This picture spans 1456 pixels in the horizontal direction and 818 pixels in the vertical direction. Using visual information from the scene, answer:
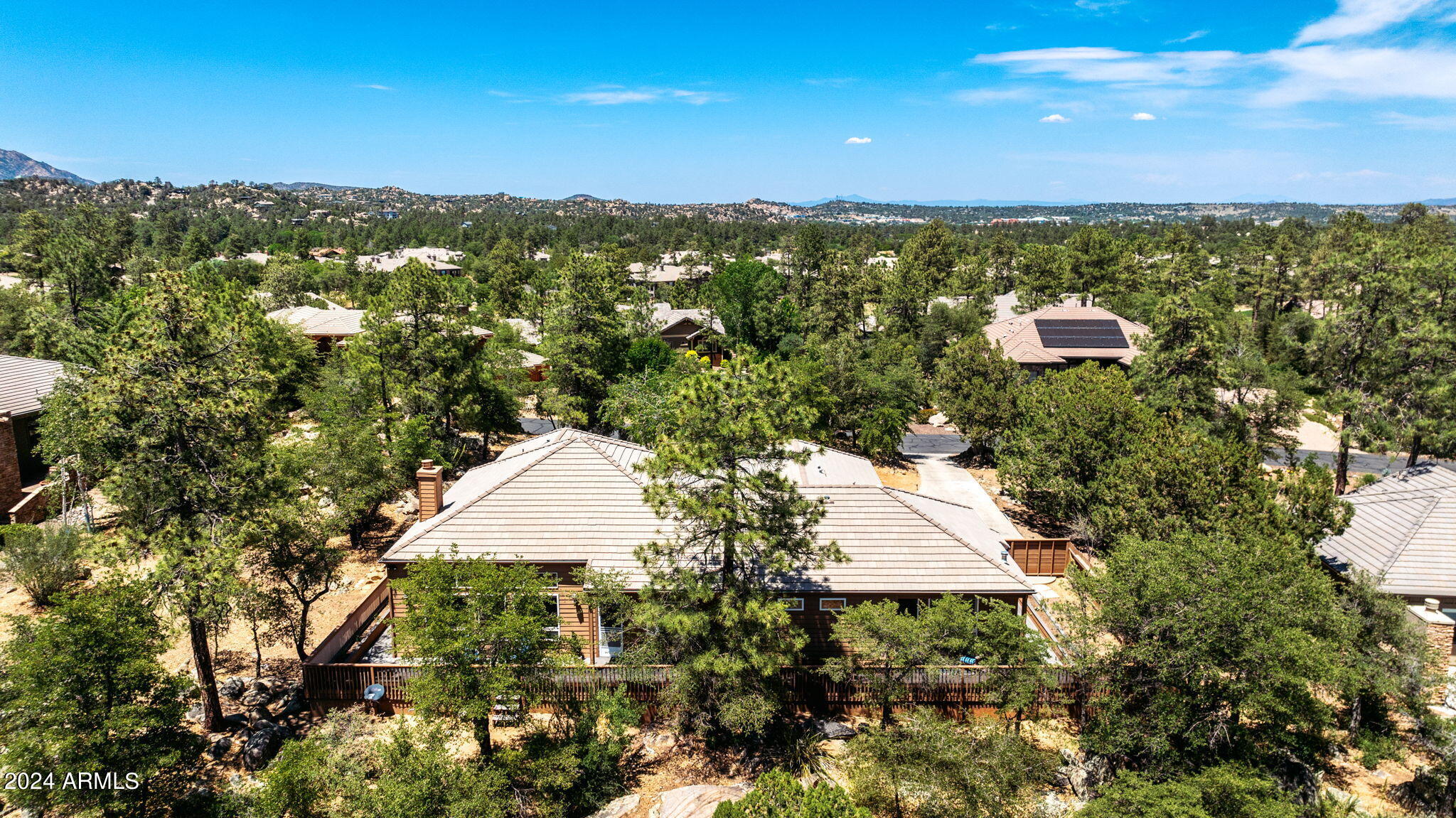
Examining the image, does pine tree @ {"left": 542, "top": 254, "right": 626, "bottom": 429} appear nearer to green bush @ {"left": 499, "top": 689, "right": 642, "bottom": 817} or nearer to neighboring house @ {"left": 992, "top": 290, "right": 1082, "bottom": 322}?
green bush @ {"left": 499, "top": 689, "right": 642, "bottom": 817}

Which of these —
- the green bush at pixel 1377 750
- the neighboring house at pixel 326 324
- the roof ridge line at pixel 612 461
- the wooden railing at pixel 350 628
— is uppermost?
the neighboring house at pixel 326 324

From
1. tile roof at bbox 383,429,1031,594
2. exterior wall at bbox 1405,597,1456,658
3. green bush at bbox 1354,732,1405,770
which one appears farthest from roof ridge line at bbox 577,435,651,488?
exterior wall at bbox 1405,597,1456,658

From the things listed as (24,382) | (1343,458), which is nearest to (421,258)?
(24,382)

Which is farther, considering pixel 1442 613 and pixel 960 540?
pixel 960 540

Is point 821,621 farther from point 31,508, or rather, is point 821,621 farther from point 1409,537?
point 31,508

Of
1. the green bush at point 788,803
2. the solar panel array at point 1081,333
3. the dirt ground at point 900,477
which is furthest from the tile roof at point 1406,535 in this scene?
the solar panel array at point 1081,333

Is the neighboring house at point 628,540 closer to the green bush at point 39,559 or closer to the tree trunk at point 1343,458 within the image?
the green bush at point 39,559
